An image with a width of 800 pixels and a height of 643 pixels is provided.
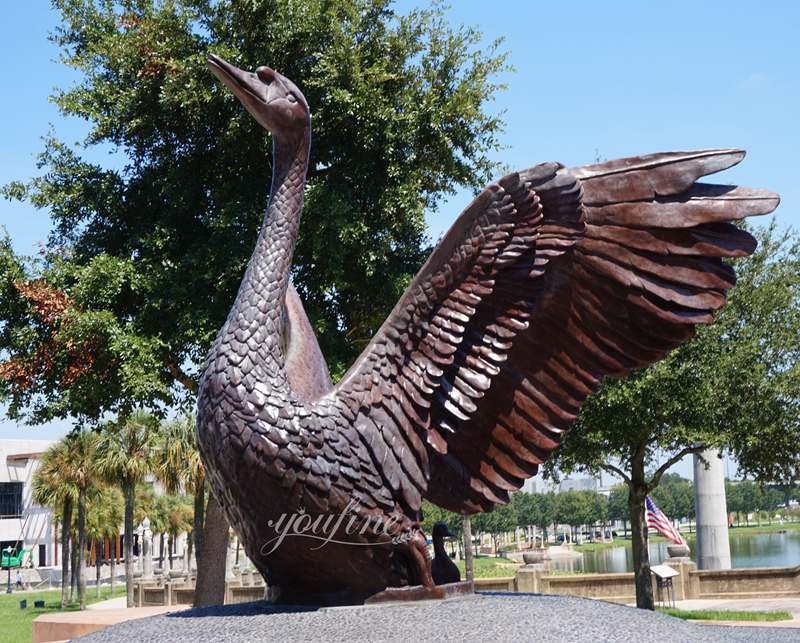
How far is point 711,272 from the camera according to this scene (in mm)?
6480

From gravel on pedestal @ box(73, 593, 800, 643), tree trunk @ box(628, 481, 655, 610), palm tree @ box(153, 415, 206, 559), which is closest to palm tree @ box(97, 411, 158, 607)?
palm tree @ box(153, 415, 206, 559)

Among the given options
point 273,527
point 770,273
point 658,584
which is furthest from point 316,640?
point 658,584

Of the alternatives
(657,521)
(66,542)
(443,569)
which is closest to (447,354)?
(443,569)

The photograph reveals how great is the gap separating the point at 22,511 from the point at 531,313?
53.2 metres

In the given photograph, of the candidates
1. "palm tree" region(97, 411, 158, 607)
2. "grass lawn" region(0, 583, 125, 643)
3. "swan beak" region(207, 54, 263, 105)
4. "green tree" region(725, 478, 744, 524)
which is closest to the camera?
"swan beak" region(207, 54, 263, 105)

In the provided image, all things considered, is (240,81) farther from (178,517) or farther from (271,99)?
(178,517)

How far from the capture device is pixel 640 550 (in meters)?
17.0

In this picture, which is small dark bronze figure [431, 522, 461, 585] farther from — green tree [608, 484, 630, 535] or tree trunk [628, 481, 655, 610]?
green tree [608, 484, 630, 535]

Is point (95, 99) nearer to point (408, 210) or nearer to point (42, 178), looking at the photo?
point (42, 178)

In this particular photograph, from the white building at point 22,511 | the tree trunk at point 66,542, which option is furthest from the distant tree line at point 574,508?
the tree trunk at point 66,542

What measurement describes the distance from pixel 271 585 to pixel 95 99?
395 inches

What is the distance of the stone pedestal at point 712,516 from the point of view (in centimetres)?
2514

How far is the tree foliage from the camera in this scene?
41.0 feet

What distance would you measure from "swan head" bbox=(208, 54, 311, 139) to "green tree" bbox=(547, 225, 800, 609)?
10.2 metres
